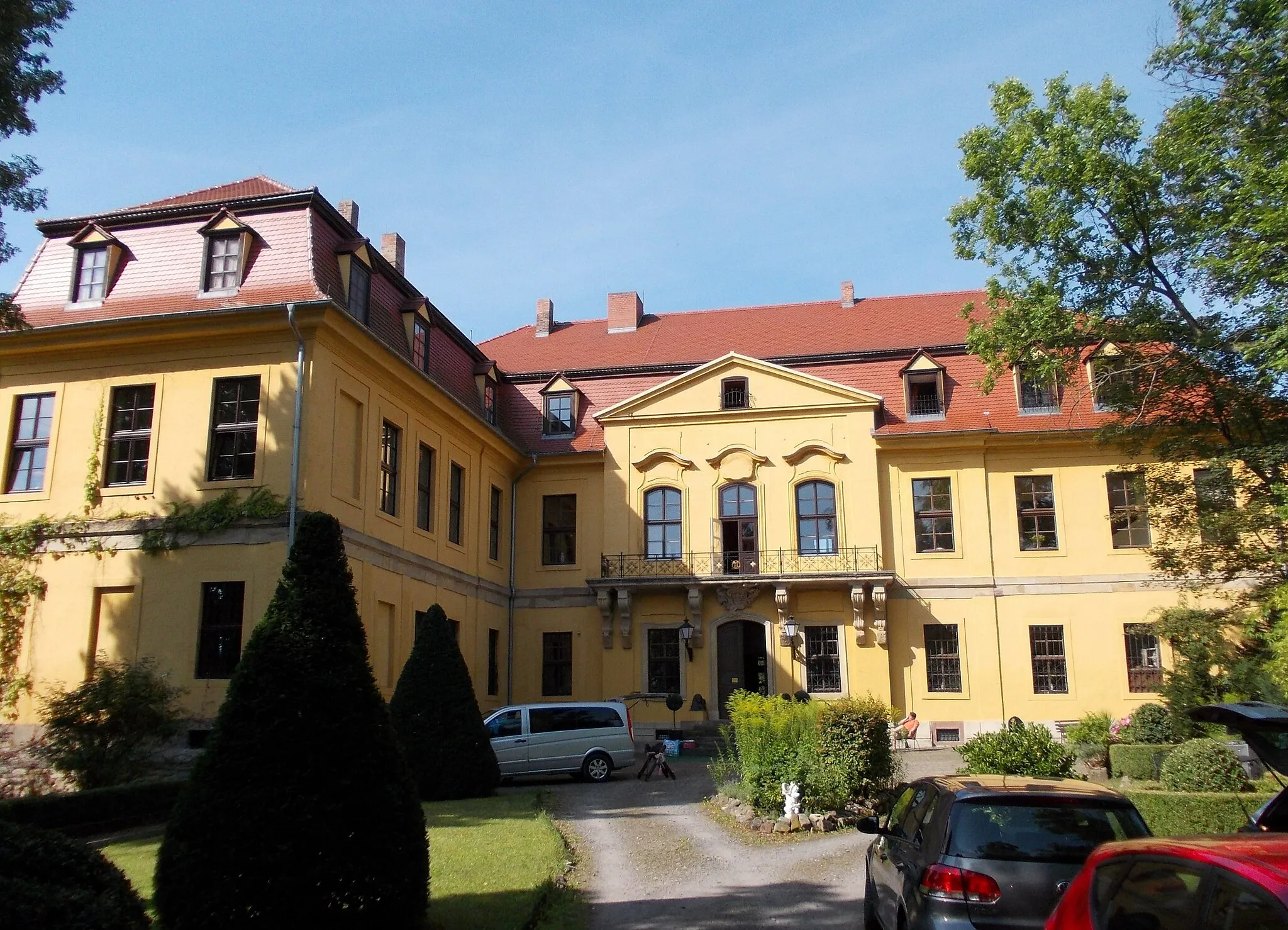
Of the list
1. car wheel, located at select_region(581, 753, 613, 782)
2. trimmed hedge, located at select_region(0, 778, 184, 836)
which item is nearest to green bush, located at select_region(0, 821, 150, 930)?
trimmed hedge, located at select_region(0, 778, 184, 836)

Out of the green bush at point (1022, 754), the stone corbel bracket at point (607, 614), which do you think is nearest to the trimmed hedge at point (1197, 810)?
the green bush at point (1022, 754)

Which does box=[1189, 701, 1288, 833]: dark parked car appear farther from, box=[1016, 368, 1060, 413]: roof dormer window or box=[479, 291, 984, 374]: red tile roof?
box=[479, 291, 984, 374]: red tile roof

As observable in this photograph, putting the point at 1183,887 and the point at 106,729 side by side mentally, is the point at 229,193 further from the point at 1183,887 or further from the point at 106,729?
the point at 1183,887

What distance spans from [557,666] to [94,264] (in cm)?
1532

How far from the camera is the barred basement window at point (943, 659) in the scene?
26.4m

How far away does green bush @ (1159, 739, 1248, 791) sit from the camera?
40.9ft

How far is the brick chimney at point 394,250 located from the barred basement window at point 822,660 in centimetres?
1608

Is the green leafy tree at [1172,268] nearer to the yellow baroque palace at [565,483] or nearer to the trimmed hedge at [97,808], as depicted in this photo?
the yellow baroque palace at [565,483]

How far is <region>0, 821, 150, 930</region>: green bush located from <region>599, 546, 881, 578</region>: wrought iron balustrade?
21.9 meters

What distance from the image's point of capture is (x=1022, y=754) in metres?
13.0

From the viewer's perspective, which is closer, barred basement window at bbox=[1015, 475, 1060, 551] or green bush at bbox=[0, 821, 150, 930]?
green bush at bbox=[0, 821, 150, 930]

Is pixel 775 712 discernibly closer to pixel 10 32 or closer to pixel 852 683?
pixel 852 683

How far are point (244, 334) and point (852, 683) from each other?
16.8 m

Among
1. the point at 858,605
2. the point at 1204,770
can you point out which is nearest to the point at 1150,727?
the point at 858,605
